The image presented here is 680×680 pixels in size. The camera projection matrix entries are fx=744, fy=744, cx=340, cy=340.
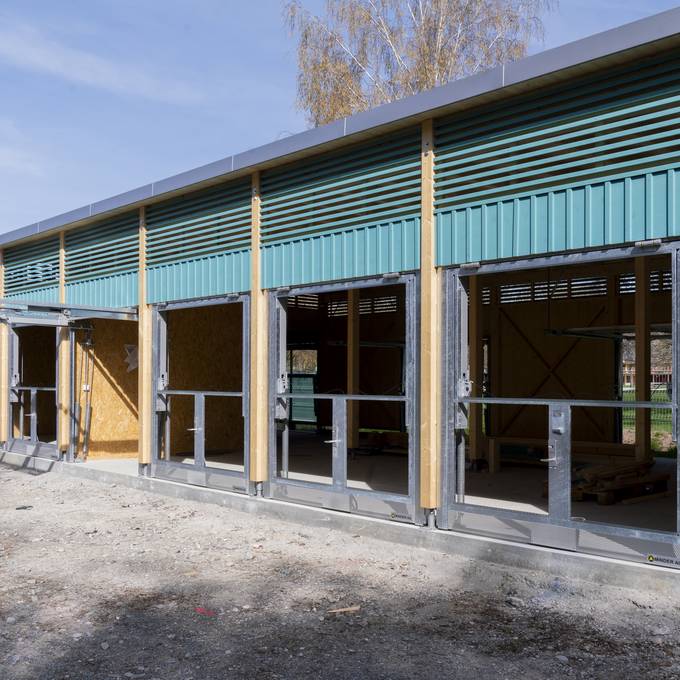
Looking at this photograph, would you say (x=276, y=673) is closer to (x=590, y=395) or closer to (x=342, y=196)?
(x=342, y=196)

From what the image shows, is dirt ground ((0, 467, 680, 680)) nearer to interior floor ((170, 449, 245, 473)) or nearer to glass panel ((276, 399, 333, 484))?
glass panel ((276, 399, 333, 484))

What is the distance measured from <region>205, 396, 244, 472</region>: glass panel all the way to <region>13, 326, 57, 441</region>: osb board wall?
16.8ft

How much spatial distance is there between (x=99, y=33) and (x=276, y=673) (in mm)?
16736

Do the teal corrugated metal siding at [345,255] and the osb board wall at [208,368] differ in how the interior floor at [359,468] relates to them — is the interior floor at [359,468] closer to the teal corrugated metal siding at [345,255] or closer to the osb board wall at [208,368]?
the osb board wall at [208,368]

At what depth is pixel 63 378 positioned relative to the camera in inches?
532

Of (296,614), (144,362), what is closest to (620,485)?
(296,614)

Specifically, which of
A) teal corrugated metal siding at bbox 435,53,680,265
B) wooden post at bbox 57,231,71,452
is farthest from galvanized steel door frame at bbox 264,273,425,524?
wooden post at bbox 57,231,71,452

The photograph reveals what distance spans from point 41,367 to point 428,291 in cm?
1356

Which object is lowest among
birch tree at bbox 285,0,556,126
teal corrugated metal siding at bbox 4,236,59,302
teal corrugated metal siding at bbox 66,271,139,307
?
teal corrugated metal siding at bbox 66,271,139,307

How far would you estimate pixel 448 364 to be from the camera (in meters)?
7.52

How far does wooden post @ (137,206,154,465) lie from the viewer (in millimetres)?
11305

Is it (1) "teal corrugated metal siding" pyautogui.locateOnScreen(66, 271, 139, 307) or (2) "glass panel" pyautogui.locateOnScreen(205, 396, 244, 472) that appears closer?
(1) "teal corrugated metal siding" pyautogui.locateOnScreen(66, 271, 139, 307)

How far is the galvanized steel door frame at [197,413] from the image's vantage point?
31.8 feet

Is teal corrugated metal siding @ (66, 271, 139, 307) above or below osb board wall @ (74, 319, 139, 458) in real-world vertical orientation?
above
